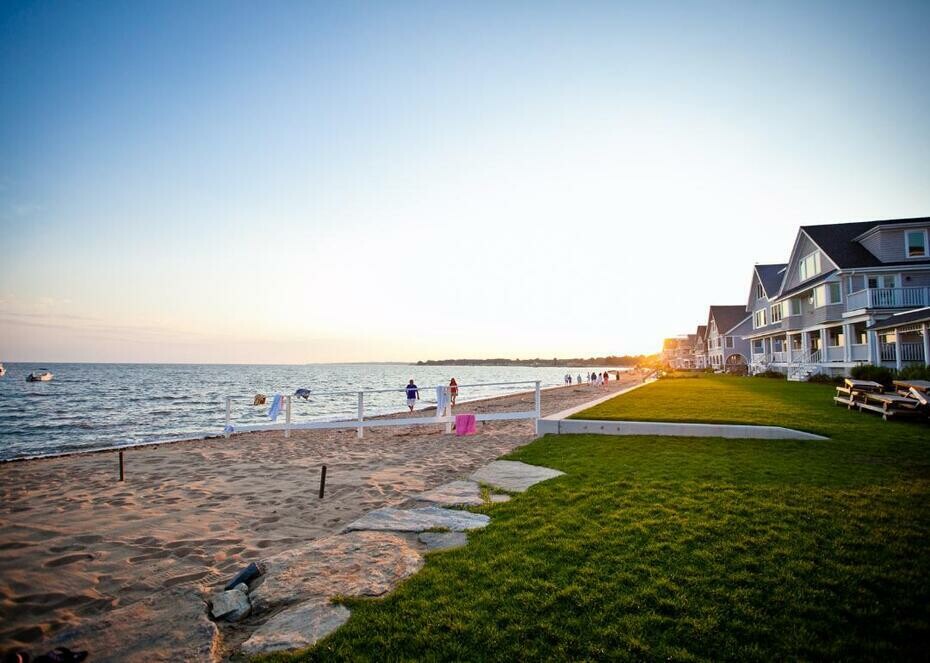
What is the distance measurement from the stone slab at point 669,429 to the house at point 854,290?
766 inches

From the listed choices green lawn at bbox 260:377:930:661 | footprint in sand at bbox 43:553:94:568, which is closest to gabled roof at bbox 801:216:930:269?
green lawn at bbox 260:377:930:661

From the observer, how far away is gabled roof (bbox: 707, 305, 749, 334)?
5974cm

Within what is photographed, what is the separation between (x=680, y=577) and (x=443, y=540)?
2.40m

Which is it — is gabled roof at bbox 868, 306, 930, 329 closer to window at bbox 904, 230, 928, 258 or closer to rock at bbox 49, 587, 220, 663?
window at bbox 904, 230, 928, 258

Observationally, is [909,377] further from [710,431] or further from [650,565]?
[650,565]

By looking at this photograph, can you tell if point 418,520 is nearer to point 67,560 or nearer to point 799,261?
point 67,560

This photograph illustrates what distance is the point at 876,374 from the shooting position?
2120 cm

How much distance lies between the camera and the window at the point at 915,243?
27.6m

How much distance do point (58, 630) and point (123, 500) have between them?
188 inches

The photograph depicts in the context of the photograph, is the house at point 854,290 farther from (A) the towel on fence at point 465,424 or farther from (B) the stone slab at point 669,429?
(A) the towel on fence at point 465,424

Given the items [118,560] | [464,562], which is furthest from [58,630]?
[464,562]

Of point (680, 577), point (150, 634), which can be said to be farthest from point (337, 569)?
point (680, 577)

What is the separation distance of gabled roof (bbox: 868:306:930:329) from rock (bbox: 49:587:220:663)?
1039 inches

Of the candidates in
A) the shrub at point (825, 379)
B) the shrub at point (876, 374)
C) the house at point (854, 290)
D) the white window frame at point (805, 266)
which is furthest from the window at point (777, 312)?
the shrub at point (876, 374)
